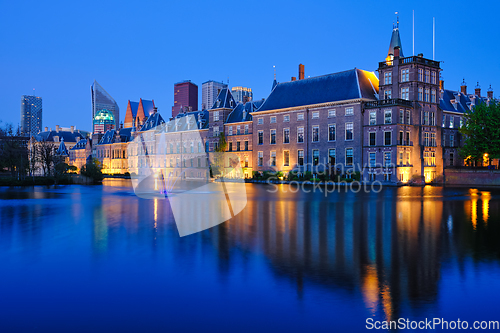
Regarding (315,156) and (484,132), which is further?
(315,156)

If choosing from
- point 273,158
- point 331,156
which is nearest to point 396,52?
point 331,156

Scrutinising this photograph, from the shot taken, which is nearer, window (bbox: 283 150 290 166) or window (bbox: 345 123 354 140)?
window (bbox: 345 123 354 140)

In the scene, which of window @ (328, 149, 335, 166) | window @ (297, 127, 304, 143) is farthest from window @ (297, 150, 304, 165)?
window @ (328, 149, 335, 166)

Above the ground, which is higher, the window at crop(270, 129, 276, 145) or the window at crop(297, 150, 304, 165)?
the window at crop(270, 129, 276, 145)

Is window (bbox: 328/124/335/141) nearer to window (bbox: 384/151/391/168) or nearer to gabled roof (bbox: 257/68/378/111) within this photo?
Answer: gabled roof (bbox: 257/68/378/111)

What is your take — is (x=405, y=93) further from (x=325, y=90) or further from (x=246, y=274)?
(x=246, y=274)

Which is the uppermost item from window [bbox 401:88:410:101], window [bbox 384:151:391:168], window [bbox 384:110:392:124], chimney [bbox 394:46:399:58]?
chimney [bbox 394:46:399:58]

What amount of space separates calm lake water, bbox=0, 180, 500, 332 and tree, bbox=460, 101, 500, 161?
1672 inches

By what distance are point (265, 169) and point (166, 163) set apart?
42396 mm

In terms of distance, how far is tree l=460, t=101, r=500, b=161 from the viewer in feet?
192

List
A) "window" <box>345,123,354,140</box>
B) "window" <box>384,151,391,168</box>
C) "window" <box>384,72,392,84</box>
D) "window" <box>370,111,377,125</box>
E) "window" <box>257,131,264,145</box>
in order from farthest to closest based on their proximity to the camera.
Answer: "window" <box>257,131,264,145</box>
"window" <box>345,123,354,140</box>
"window" <box>384,72,392,84</box>
"window" <box>370,111,377,125</box>
"window" <box>384,151,391,168</box>

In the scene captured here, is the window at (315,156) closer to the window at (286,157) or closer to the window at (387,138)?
the window at (286,157)

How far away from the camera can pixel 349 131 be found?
6544 centimetres

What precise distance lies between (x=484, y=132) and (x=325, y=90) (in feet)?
85.9
